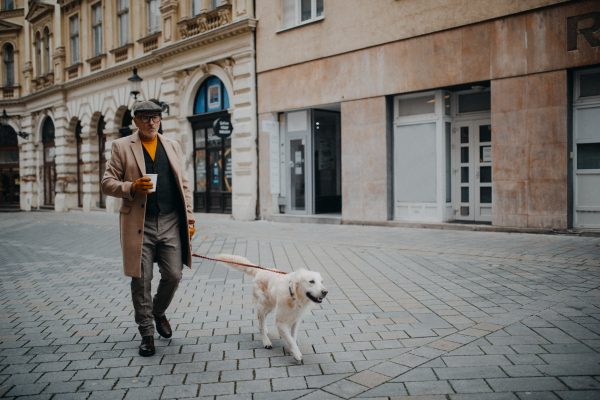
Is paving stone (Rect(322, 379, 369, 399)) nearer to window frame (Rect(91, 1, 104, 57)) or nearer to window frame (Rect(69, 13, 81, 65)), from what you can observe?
window frame (Rect(91, 1, 104, 57))

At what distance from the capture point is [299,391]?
3.24 metres

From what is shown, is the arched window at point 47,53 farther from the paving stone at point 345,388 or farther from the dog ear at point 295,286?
the paving stone at point 345,388

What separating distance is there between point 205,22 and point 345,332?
15.9m

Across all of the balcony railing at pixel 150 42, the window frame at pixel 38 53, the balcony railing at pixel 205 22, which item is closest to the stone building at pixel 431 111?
the balcony railing at pixel 205 22

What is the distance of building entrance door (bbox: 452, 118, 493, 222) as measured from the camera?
41.5 ft

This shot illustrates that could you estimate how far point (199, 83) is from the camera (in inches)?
741

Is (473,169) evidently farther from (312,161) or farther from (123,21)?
(123,21)

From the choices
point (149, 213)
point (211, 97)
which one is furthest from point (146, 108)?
point (211, 97)

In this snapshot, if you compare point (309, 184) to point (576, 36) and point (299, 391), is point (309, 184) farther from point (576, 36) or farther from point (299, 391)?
point (299, 391)

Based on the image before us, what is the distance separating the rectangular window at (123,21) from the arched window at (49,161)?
8.93 meters

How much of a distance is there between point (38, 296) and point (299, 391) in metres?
4.44

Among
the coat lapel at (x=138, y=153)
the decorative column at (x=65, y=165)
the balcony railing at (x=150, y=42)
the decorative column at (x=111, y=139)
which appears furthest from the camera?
the decorative column at (x=65, y=165)

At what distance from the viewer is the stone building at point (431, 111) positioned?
10570mm

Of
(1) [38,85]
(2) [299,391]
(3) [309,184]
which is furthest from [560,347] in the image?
(1) [38,85]
